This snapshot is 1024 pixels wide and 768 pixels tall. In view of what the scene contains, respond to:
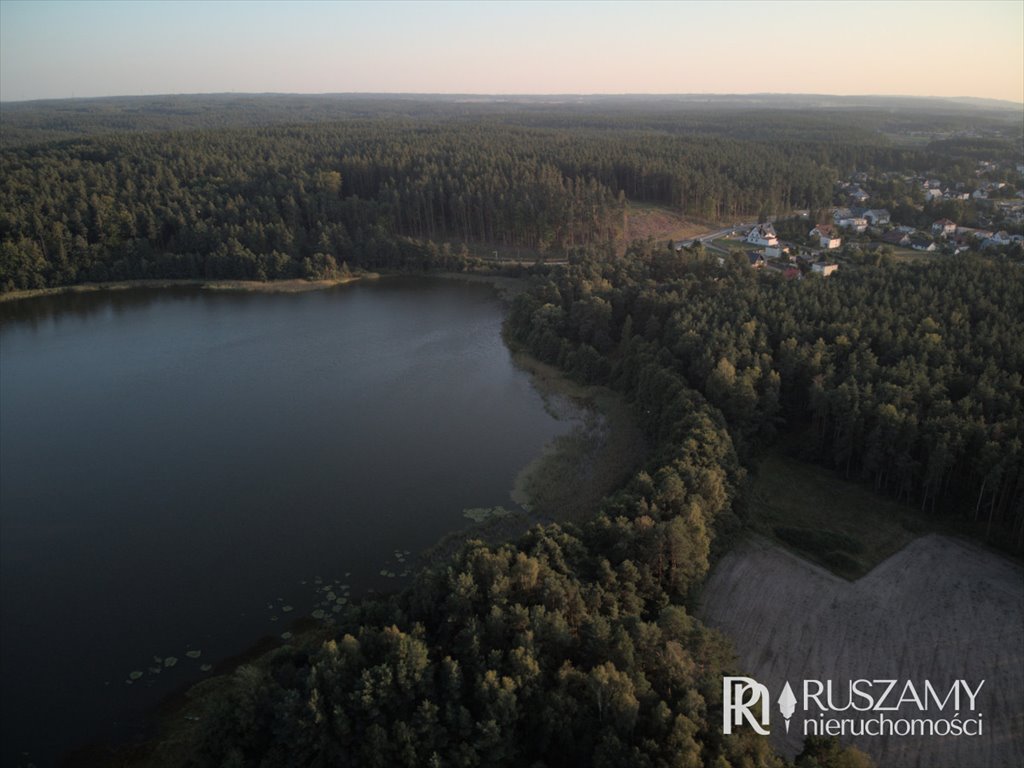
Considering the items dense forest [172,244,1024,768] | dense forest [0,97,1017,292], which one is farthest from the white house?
dense forest [172,244,1024,768]

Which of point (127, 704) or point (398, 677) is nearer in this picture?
point (398, 677)

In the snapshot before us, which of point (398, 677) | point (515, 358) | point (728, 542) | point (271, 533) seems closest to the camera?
point (398, 677)

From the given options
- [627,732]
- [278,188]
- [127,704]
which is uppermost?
[278,188]

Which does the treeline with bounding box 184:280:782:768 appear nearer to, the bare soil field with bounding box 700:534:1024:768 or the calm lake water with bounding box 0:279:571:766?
the bare soil field with bounding box 700:534:1024:768

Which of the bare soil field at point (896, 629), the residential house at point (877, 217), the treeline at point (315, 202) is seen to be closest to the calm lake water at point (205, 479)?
the bare soil field at point (896, 629)

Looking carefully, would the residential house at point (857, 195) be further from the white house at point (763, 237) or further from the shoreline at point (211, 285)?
the shoreline at point (211, 285)

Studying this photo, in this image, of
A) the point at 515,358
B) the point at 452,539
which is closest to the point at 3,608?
the point at 452,539

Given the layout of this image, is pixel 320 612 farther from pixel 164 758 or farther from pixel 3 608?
pixel 3 608
